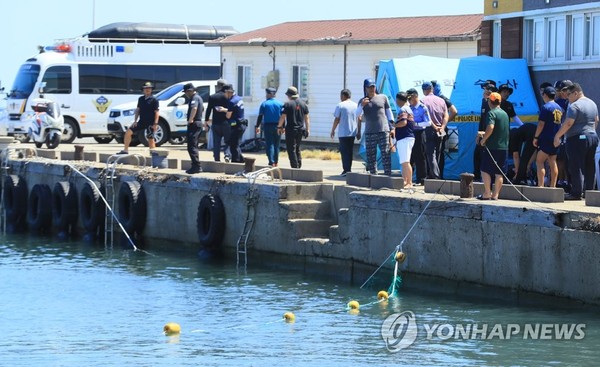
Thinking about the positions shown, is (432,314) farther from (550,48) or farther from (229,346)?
(550,48)

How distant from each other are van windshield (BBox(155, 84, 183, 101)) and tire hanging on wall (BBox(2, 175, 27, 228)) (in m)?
8.54

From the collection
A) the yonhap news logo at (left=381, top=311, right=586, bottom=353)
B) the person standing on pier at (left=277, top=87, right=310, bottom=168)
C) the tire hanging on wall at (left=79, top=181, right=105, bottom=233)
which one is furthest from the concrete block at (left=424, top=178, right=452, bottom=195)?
the tire hanging on wall at (left=79, top=181, right=105, bottom=233)

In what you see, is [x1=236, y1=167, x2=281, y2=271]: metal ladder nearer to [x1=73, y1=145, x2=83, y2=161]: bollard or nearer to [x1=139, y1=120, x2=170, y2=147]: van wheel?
[x1=73, y1=145, x2=83, y2=161]: bollard

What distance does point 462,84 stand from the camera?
937 inches

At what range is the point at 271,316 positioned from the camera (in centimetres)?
1736

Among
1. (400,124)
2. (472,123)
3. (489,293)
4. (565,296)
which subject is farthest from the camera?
(472,123)

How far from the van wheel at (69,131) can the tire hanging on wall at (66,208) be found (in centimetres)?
1138

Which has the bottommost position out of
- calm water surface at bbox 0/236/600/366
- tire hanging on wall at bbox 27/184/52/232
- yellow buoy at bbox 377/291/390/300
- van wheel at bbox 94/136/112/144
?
calm water surface at bbox 0/236/600/366

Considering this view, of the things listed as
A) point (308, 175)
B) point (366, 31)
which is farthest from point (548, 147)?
point (366, 31)

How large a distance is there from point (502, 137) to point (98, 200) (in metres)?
10.1

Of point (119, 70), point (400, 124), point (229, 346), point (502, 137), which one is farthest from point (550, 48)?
point (119, 70)

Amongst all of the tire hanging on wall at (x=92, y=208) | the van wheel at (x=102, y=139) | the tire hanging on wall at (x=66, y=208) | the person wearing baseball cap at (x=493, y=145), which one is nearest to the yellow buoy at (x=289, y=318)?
the person wearing baseball cap at (x=493, y=145)

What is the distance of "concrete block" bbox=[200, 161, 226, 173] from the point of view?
24.3 metres

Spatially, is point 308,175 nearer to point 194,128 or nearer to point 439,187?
point 194,128
